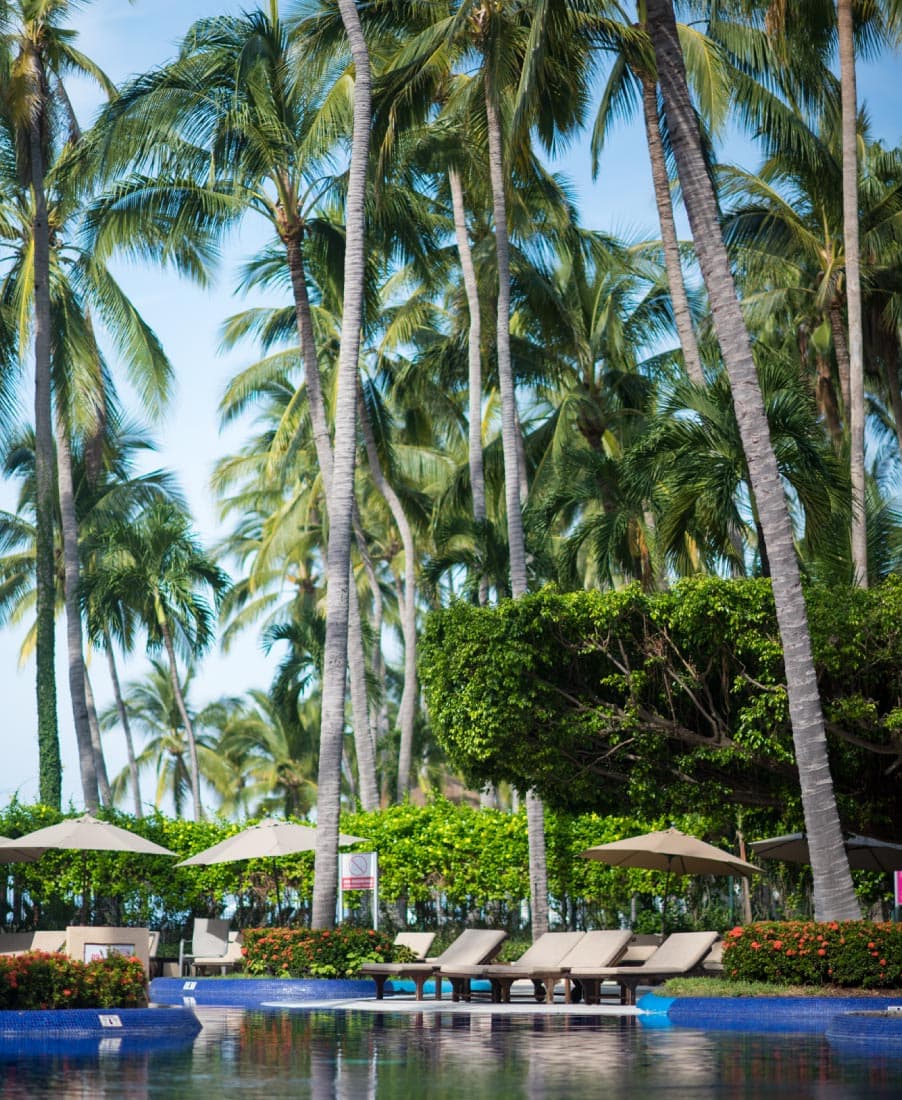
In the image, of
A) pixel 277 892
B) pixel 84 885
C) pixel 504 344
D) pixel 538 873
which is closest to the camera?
pixel 538 873

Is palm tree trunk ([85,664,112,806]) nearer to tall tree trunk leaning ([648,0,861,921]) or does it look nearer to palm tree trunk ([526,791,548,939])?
palm tree trunk ([526,791,548,939])

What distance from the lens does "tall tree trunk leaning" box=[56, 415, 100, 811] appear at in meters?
29.1

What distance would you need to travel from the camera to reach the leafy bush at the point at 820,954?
14.5 m

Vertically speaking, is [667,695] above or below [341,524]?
below

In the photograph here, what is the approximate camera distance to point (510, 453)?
25.7 meters

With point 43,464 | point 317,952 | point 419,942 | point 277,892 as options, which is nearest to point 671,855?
point 419,942

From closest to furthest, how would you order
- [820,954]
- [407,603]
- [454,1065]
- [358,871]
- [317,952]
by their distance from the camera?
[454,1065], [820,954], [317,952], [358,871], [407,603]

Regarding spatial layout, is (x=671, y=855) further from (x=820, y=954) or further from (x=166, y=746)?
(x=166, y=746)

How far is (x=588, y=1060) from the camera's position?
11016mm

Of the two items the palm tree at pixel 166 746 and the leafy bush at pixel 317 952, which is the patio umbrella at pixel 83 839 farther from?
the palm tree at pixel 166 746

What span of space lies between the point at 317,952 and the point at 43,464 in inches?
501

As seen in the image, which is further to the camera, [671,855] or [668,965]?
[671,855]

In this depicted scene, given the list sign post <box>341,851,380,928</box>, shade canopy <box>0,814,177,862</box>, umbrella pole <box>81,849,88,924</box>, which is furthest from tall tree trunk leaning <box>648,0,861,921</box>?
umbrella pole <box>81,849,88,924</box>

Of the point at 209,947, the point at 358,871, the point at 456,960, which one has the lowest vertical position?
the point at 456,960
